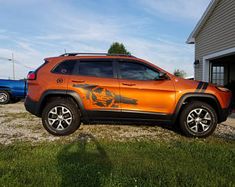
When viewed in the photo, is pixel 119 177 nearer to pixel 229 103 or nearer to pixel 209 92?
pixel 209 92

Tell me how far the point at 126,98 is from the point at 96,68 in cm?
101

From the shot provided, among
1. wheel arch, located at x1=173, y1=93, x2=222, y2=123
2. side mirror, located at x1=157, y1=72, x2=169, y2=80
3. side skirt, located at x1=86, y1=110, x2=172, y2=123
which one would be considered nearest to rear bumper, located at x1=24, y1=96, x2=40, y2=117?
side skirt, located at x1=86, y1=110, x2=172, y2=123

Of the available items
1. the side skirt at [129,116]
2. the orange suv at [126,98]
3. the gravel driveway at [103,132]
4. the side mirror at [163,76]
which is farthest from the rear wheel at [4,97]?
the side mirror at [163,76]

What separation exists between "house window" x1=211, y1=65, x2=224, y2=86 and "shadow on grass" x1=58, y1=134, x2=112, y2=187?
1065 cm

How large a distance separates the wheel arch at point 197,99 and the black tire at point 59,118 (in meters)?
2.25

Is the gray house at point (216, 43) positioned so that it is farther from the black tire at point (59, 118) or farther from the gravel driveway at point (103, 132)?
the black tire at point (59, 118)

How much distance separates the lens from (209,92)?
539cm

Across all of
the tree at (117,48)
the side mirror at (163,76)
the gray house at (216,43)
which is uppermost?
the tree at (117,48)

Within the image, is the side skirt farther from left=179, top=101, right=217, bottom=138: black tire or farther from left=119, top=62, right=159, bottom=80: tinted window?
left=119, top=62, right=159, bottom=80: tinted window

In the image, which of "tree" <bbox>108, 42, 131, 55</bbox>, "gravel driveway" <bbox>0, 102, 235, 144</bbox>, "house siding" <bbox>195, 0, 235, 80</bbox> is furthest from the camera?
"tree" <bbox>108, 42, 131, 55</bbox>

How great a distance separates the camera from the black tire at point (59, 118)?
5.43m

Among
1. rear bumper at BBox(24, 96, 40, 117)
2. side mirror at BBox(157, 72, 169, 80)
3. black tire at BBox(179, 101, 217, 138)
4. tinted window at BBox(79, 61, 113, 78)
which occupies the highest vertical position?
tinted window at BBox(79, 61, 113, 78)

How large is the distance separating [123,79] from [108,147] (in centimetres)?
166

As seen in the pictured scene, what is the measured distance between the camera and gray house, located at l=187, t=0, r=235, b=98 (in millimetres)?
10237
